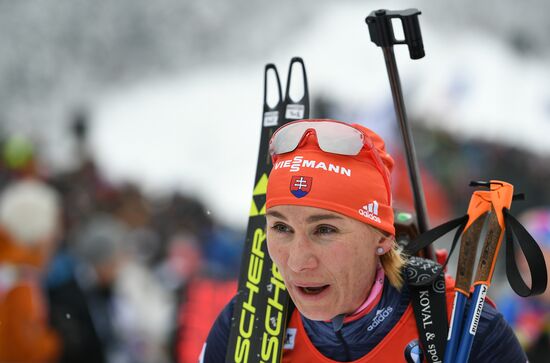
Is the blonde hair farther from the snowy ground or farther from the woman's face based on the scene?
the snowy ground

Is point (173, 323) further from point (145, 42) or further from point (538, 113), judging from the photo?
point (145, 42)

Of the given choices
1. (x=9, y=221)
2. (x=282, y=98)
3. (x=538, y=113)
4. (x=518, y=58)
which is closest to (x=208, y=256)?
(x=9, y=221)

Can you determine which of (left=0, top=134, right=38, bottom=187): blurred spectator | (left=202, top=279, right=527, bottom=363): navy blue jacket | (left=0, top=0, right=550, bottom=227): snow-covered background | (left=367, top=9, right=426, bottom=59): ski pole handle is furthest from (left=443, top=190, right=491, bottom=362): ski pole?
(left=0, top=0, right=550, bottom=227): snow-covered background

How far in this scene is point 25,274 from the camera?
6.48 metres

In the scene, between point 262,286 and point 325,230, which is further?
point 262,286

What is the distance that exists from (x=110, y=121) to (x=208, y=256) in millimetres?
13595

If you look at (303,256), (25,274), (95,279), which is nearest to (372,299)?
(303,256)

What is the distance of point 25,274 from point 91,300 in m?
0.97

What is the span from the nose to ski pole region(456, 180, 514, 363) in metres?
0.54

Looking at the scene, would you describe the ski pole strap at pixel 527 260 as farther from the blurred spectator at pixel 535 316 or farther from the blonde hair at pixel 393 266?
the blurred spectator at pixel 535 316

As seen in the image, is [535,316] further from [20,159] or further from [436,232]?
[20,159]

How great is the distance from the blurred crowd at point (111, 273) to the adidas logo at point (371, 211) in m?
3.21

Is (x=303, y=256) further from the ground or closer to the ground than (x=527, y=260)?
further from the ground

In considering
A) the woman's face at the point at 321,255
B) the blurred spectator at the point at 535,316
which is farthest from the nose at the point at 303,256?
the blurred spectator at the point at 535,316
